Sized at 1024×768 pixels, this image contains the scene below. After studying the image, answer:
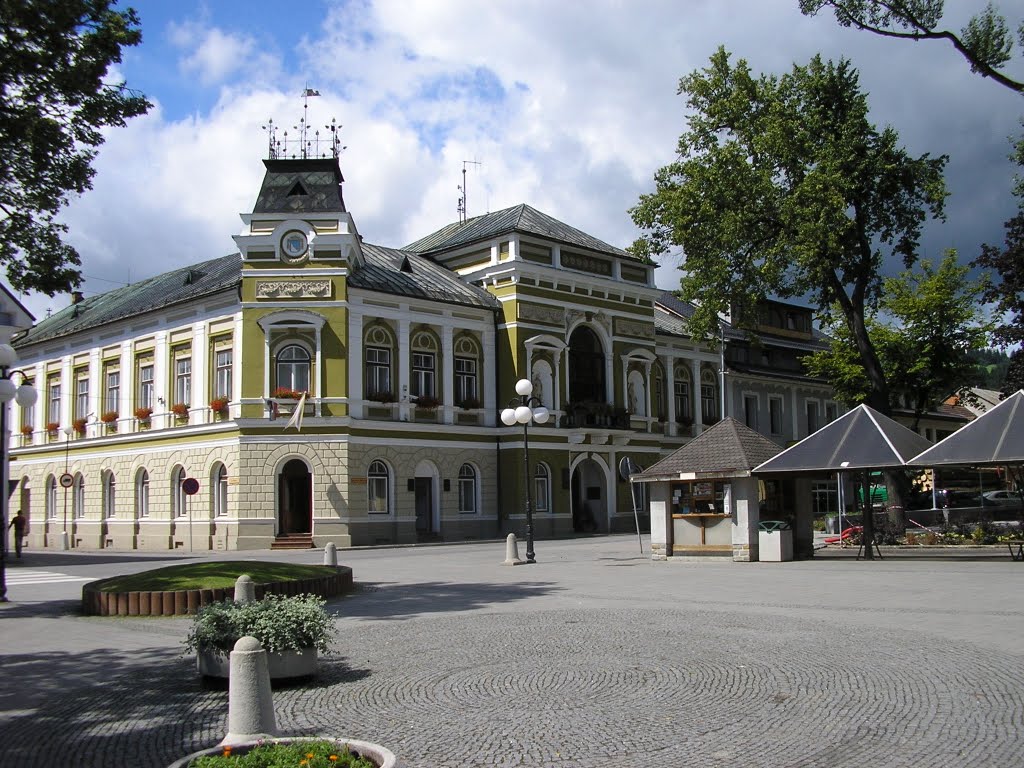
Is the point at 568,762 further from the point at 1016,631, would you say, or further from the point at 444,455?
the point at 444,455

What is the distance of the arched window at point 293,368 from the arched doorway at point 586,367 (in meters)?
12.6

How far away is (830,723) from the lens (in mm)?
7797

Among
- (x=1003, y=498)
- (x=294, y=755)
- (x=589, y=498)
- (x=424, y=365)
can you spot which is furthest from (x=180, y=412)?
(x=1003, y=498)

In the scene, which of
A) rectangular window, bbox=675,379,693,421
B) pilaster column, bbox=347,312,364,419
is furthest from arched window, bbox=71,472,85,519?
rectangular window, bbox=675,379,693,421

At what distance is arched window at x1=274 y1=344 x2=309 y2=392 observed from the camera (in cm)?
3788

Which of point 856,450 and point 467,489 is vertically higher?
point 856,450

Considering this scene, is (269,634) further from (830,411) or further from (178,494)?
(830,411)

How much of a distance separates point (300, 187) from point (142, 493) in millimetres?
14222

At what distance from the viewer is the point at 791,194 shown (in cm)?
3278

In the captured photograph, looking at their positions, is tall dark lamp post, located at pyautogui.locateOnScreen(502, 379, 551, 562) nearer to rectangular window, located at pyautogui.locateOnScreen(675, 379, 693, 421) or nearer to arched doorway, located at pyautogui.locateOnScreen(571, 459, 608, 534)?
arched doorway, located at pyautogui.locateOnScreen(571, 459, 608, 534)

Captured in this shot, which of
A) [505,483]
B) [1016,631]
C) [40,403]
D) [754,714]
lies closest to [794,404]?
[505,483]

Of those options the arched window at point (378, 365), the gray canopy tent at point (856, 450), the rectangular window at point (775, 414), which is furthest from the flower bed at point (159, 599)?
the rectangular window at point (775, 414)

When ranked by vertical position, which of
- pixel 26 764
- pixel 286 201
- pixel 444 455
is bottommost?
pixel 26 764

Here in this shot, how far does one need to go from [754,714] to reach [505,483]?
34514mm
